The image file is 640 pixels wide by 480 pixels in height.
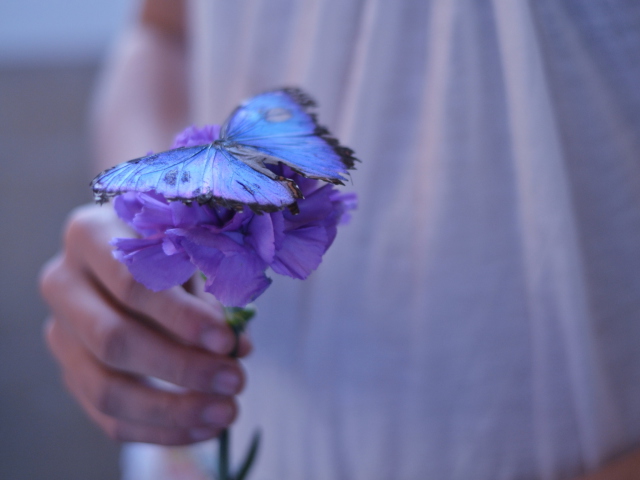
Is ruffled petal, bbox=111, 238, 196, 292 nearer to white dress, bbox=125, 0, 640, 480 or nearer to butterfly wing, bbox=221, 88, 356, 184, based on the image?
butterfly wing, bbox=221, 88, 356, 184

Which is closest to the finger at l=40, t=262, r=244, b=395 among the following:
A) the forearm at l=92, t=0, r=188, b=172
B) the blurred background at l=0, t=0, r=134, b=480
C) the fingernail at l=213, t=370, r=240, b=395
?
the fingernail at l=213, t=370, r=240, b=395

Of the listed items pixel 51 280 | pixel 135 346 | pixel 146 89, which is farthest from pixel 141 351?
pixel 146 89

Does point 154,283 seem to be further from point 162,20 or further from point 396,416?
point 162,20

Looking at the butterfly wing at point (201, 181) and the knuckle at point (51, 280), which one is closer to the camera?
the butterfly wing at point (201, 181)

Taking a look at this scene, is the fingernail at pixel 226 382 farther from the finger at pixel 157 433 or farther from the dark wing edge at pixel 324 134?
the dark wing edge at pixel 324 134

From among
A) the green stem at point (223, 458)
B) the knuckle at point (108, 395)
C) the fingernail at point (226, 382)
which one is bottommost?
the green stem at point (223, 458)

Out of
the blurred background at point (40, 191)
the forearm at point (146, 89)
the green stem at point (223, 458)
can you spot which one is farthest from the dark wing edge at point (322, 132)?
the blurred background at point (40, 191)

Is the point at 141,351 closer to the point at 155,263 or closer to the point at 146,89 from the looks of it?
the point at 155,263
